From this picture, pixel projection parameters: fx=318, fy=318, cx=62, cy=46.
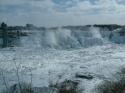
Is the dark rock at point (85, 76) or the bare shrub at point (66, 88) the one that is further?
the dark rock at point (85, 76)

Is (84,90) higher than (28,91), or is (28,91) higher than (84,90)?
(28,91)

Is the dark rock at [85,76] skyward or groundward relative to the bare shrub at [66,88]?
groundward

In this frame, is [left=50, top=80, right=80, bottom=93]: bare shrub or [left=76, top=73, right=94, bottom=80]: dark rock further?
[left=76, top=73, right=94, bottom=80]: dark rock

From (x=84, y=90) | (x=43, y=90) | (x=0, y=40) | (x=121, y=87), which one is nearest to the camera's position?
(x=121, y=87)

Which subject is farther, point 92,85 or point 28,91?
point 92,85

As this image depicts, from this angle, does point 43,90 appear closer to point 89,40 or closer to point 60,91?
point 60,91

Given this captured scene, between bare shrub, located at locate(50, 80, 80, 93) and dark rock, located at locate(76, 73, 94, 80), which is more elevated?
bare shrub, located at locate(50, 80, 80, 93)

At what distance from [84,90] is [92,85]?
95 centimetres

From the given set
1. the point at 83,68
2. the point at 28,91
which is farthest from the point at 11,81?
the point at 28,91

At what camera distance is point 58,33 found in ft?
166

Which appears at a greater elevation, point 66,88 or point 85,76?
point 66,88

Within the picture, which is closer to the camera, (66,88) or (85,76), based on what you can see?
(66,88)

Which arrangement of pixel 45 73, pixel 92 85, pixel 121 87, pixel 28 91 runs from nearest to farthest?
pixel 28 91, pixel 121 87, pixel 92 85, pixel 45 73

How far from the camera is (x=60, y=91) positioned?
1028cm
